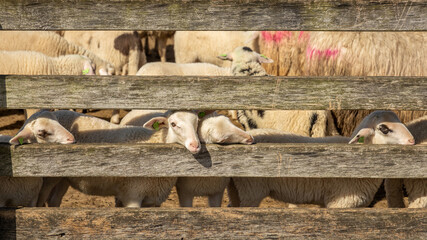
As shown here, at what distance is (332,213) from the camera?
10.0 feet

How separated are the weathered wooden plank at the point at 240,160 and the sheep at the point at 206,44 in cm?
708

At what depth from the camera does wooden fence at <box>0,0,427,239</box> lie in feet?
9.74

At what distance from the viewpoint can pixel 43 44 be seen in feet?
29.2

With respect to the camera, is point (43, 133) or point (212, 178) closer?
point (43, 133)

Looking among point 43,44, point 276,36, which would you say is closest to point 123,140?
point 276,36

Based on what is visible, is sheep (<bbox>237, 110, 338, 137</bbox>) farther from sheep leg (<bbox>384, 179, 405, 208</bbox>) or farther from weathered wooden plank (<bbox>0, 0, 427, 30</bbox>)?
weathered wooden plank (<bbox>0, 0, 427, 30</bbox>)

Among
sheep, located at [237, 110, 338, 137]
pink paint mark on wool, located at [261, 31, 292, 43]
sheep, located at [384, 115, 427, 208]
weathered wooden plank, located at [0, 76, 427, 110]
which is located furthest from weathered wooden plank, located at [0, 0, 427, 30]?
pink paint mark on wool, located at [261, 31, 292, 43]

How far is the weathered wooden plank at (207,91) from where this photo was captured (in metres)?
2.99

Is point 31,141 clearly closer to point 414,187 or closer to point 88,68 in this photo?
point 414,187

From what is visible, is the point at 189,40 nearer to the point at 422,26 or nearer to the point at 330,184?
the point at 330,184

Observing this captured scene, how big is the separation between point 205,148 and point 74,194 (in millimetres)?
3054

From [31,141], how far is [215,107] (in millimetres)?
1374

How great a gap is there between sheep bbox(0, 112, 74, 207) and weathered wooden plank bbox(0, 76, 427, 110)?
0.51 meters

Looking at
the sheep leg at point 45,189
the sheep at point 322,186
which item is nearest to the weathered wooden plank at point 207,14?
the sheep at point 322,186
